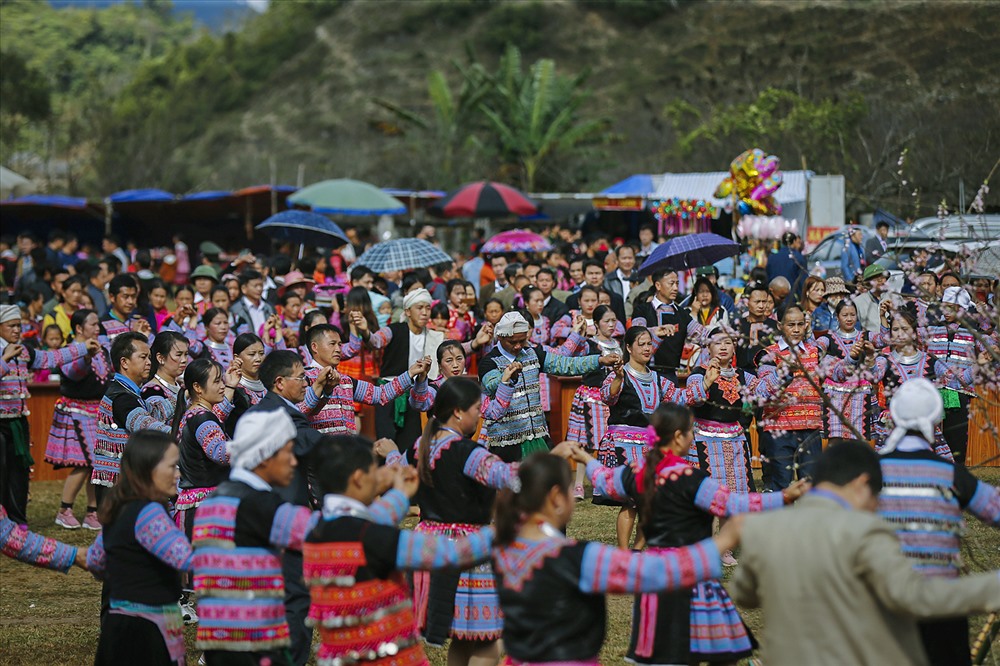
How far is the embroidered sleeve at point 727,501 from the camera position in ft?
17.2

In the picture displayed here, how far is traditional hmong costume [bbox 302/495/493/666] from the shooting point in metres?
4.47

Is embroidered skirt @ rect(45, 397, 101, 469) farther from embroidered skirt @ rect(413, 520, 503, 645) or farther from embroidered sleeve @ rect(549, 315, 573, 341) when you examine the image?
embroidered skirt @ rect(413, 520, 503, 645)

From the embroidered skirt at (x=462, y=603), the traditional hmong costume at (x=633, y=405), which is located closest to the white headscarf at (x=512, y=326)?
the traditional hmong costume at (x=633, y=405)

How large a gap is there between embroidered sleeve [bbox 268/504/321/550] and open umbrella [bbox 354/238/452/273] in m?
8.57

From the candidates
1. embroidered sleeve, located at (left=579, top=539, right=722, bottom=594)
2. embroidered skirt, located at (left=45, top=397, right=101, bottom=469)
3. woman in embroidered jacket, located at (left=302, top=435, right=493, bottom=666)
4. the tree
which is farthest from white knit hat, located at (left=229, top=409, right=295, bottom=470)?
the tree

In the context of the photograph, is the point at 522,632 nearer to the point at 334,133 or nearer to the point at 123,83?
the point at 334,133

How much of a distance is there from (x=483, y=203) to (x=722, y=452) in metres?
14.2

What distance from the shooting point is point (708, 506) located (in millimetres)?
5309

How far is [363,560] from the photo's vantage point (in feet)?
14.9

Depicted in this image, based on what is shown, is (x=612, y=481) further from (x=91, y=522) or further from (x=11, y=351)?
(x=91, y=522)

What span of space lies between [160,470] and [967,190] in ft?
68.2

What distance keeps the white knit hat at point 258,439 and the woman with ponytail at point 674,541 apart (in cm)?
127

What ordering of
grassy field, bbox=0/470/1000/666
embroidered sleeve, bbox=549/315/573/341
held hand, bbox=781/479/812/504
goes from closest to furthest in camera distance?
1. held hand, bbox=781/479/812/504
2. grassy field, bbox=0/470/1000/666
3. embroidered sleeve, bbox=549/315/573/341

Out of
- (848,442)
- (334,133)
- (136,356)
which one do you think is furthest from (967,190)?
(334,133)
